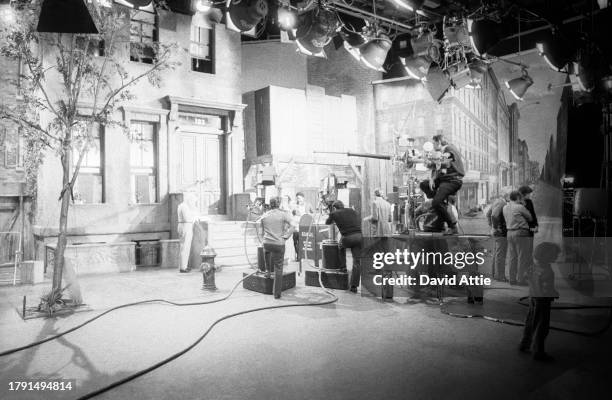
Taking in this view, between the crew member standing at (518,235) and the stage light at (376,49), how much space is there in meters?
4.34

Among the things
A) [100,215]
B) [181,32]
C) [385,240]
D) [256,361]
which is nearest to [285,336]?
[256,361]

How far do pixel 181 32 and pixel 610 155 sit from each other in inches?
567

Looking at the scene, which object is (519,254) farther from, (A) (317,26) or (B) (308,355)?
(A) (317,26)

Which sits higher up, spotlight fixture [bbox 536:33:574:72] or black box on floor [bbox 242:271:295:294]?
spotlight fixture [bbox 536:33:574:72]

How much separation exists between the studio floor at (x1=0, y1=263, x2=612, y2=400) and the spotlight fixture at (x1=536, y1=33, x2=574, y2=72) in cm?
584

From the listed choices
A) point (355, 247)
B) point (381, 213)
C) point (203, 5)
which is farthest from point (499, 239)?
point (203, 5)

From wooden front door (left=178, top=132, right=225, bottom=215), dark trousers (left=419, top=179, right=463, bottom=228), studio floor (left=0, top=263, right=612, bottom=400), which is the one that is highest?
wooden front door (left=178, top=132, right=225, bottom=215)

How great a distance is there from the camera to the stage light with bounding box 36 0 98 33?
19.1 feet

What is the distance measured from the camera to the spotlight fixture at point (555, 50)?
924cm

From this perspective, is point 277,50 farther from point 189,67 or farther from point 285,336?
point 285,336

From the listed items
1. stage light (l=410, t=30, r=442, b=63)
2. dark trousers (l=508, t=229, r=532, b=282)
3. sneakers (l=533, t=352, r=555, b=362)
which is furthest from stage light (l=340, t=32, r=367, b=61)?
sneakers (l=533, t=352, r=555, b=362)

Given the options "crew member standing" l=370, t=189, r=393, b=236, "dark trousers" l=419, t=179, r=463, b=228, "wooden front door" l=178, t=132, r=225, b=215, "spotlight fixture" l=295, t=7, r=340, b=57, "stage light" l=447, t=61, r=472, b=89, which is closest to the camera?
"dark trousers" l=419, t=179, r=463, b=228

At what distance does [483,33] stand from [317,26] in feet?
11.2

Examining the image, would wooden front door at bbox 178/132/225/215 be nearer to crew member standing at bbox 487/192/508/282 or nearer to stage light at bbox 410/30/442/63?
stage light at bbox 410/30/442/63
